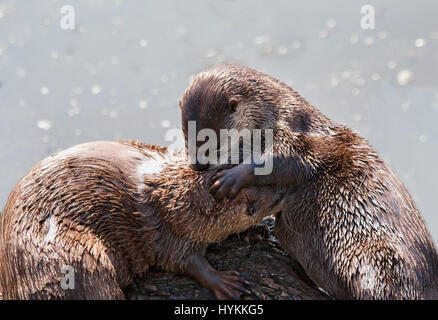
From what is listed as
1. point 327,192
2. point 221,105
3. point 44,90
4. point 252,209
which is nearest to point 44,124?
point 44,90

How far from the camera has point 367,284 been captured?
222 cm

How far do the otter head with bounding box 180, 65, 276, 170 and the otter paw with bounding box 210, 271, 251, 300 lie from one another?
49 cm

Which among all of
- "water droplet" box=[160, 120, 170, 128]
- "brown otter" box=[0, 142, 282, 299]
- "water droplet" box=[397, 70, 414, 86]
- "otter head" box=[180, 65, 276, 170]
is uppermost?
"water droplet" box=[397, 70, 414, 86]

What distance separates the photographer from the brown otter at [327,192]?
2.25m

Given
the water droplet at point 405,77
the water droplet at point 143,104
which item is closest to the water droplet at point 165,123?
the water droplet at point 143,104

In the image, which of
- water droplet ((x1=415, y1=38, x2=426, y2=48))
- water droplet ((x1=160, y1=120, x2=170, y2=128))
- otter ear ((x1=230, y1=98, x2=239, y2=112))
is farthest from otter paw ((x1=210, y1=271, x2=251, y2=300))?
water droplet ((x1=415, y1=38, x2=426, y2=48))

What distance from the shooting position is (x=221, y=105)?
8.26 ft

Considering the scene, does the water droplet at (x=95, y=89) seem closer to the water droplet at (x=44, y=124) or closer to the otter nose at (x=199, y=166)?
the water droplet at (x=44, y=124)

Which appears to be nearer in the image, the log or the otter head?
the log

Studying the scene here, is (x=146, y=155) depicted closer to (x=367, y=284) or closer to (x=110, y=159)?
(x=110, y=159)

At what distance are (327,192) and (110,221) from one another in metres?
0.95

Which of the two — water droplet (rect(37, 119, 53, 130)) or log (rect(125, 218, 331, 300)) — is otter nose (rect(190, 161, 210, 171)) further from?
water droplet (rect(37, 119, 53, 130))

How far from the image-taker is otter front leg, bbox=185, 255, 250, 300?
7.66ft

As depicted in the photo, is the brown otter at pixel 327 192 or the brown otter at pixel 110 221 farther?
the brown otter at pixel 327 192
